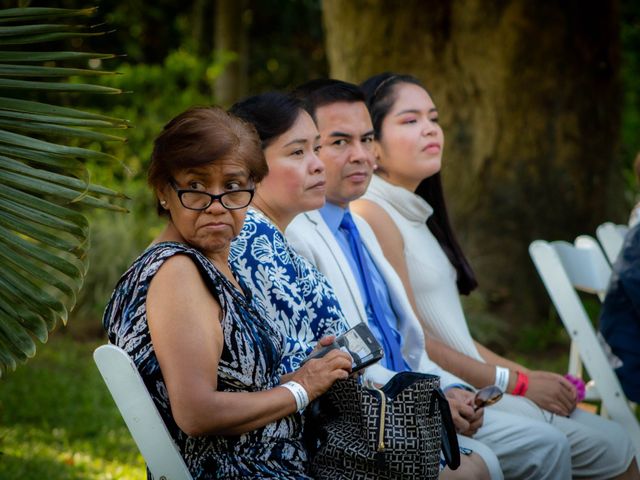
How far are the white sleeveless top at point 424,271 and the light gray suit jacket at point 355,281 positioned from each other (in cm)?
26

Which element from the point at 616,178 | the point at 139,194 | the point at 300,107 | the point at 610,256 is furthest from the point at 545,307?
the point at 300,107

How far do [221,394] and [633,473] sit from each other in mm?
2205

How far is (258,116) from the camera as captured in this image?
3379mm

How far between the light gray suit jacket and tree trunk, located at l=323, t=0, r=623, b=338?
4825 mm

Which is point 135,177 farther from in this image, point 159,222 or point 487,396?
point 487,396

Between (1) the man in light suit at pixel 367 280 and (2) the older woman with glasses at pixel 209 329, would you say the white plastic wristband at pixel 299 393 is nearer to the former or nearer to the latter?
(2) the older woman with glasses at pixel 209 329

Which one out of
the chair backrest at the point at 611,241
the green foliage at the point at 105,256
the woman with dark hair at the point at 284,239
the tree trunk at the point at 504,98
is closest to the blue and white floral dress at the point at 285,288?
the woman with dark hair at the point at 284,239

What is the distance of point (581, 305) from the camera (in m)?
4.45

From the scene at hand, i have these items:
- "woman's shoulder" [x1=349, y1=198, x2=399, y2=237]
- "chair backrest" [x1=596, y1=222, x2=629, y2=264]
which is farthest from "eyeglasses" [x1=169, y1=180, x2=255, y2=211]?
"chair backrest" [x1=596, y1=222, x2=629, y2=264]

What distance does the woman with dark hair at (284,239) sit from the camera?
3.02 metres

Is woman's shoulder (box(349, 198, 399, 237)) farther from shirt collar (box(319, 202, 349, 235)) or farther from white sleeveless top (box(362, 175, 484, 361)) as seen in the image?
shirt collar (box(319, 202, 349, 235))

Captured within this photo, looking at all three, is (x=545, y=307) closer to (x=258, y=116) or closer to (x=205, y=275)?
(x=258, y=116)

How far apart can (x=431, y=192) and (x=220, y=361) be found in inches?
79.6

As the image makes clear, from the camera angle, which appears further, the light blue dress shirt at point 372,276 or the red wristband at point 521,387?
the red wristband at point 521,387
